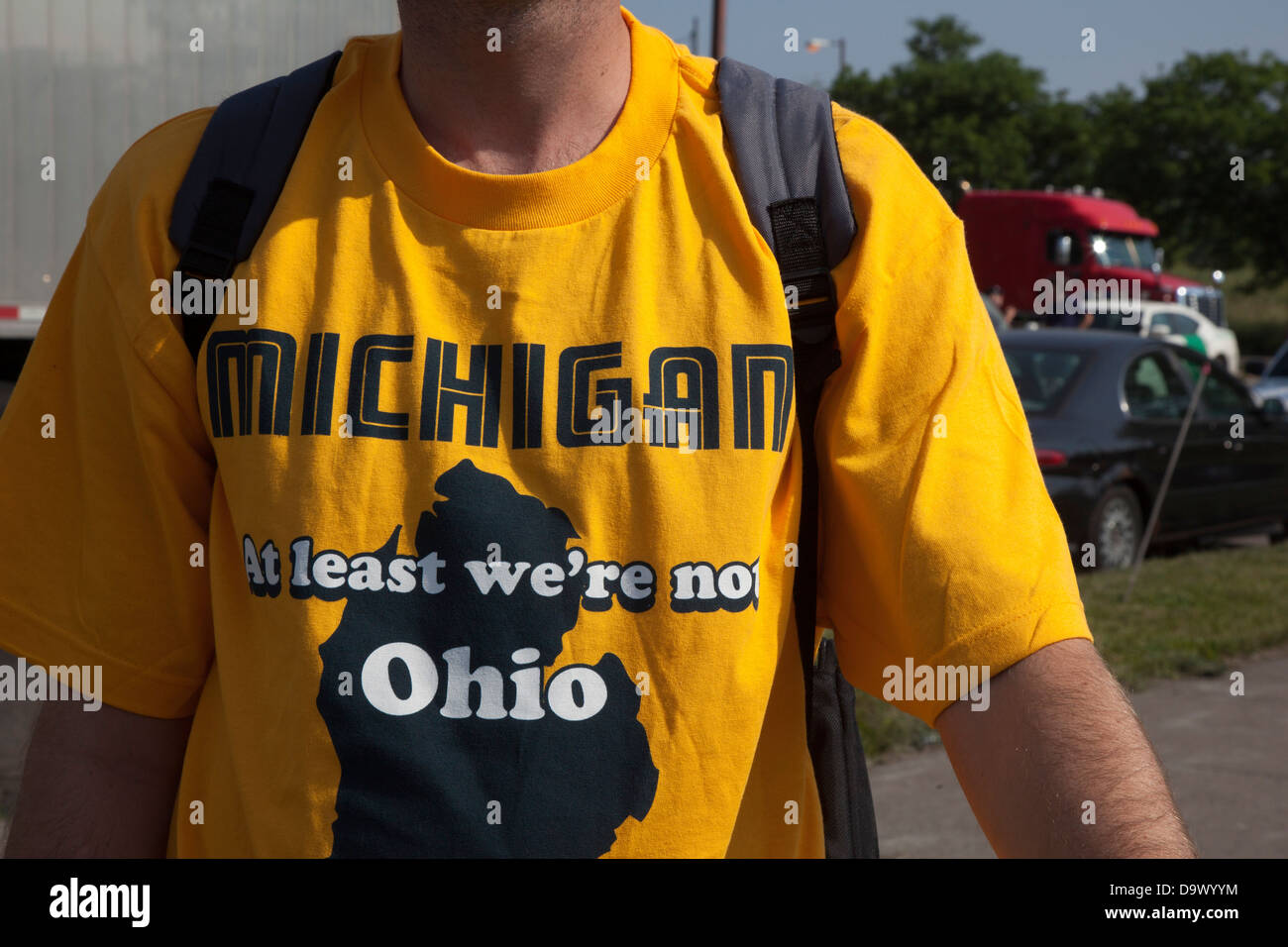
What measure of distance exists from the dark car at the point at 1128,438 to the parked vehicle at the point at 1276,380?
16.5 feet

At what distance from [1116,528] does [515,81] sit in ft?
27.4

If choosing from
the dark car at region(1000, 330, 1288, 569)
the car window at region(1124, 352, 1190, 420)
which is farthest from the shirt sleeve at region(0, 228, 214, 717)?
the car window at region(1124, 352, 1190, 420)

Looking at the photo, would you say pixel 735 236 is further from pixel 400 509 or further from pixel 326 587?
pixel 326 587

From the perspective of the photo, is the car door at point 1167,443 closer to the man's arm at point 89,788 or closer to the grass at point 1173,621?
the grass at point 1173,621

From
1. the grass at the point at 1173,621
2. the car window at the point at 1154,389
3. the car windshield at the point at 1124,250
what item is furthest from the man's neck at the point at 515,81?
the car windshield at the point at 1124,250

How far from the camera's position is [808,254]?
1.50m

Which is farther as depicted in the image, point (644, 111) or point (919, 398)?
point (644, 111)

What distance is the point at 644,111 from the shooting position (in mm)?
1607

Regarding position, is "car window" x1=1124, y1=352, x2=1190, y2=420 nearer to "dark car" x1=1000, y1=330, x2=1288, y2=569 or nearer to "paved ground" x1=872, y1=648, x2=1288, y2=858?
"dark car" x1=1000, y1=330, x2=1288, y2=569

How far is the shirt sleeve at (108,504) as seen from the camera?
158 centimetres

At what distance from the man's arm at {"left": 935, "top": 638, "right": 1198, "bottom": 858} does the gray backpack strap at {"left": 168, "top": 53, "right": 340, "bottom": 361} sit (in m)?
0.95

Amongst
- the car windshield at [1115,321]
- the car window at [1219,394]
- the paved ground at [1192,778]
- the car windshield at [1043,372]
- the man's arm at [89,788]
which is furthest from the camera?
the car windshield at [1115,321]

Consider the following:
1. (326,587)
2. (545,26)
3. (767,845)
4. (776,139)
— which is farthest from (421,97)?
(767,845)

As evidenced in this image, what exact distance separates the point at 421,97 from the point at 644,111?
0.28m
